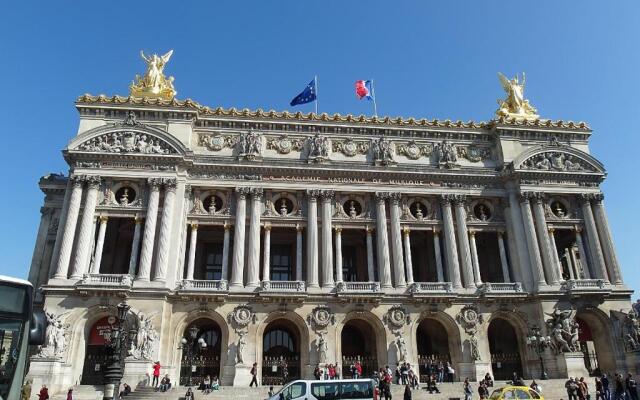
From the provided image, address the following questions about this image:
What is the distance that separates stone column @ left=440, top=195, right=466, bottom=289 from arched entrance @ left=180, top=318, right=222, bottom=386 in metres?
17.9

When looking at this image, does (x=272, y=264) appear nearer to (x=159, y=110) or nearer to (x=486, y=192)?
(x=159, y=110)

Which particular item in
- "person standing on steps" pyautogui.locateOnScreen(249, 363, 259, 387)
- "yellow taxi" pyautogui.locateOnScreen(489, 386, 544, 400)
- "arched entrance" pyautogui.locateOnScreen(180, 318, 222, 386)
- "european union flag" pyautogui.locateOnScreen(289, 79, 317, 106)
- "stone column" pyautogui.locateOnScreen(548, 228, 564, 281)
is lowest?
"yellow taxi" pyautogui.locateOnScreen(489, 386, 544, 400)

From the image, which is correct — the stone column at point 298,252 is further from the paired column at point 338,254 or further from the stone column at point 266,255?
the paired column at point 338,254

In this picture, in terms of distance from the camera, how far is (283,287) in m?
33.9

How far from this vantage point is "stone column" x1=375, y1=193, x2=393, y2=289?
35406 mm

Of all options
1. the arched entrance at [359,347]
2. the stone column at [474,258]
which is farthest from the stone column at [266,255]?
the stone column at [474,258]

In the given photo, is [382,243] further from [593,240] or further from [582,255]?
[593,240]

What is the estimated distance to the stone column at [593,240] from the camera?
3688cm

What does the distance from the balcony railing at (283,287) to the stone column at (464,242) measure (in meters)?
12.3

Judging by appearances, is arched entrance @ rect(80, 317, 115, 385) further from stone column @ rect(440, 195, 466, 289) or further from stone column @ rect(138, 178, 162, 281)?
stone column @ rect(440, 195, 466, 289)

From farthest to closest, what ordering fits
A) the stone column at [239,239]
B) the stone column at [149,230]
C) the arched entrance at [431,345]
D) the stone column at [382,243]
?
1. the stone column at [382,243]
2. the stone column at [239,239]
3. the arched entrance at [431,345]
4. the stone column at [149,230]

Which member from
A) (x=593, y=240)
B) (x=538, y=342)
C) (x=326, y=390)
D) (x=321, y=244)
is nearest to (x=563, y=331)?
(x=538, y=342)

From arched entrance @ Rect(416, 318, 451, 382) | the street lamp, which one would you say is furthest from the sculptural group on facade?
arched entrance @ Rect(416, 318, 451, 382)

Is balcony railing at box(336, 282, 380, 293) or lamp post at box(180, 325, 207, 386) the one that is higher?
balcony railing at box(336, 282, 380, 293)
